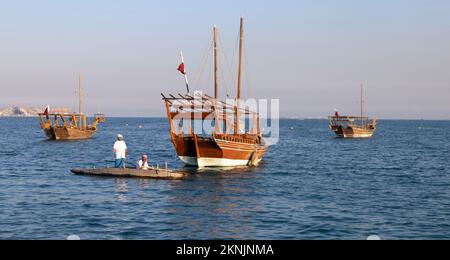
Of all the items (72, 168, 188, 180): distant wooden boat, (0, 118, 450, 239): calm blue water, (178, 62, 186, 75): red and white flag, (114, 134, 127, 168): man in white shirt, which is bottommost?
(0, 118, 450, 239): calm blue water

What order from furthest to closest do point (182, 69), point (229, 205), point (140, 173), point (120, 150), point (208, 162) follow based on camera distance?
1. point (208, 162)
2. point (182, 69)
3. point (140, 173)
4. point (120, 150)
5. point (229, 205)

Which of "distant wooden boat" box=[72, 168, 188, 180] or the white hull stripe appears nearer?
"distant wooden boat" box=[72, 168, 188, 180]

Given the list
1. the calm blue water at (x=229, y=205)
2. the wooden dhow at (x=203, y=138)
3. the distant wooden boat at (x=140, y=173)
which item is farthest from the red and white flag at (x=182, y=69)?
the distant wooden boat at (x=140, y=173)

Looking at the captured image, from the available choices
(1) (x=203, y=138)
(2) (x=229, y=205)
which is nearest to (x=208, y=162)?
(1) (x=203, y=138)

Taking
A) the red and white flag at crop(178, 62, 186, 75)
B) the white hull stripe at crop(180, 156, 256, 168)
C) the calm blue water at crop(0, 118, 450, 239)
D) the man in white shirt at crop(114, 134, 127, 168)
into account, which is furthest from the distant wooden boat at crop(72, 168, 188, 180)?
the red and white flag at crop(178, 62, 186, 75)

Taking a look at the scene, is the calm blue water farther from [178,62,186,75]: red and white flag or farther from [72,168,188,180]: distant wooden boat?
[178,62,186,75]: red and white flag

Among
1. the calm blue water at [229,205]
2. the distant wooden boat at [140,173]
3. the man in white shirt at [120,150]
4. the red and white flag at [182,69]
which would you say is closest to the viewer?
the calm blue water at [229,205]

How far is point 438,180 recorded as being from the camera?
34.9 m

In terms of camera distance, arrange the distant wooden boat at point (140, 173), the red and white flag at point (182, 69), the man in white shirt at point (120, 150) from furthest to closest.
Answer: the red and white flag at point (182, 69) < the distant wooden boat at point (140, 173) < the man in white shirt at point (120, 150)

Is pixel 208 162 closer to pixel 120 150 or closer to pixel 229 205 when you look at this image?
pixel 120 150

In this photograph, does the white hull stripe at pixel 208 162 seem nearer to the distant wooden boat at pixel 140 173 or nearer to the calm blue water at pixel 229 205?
the calm blue water at pixel 229 205
